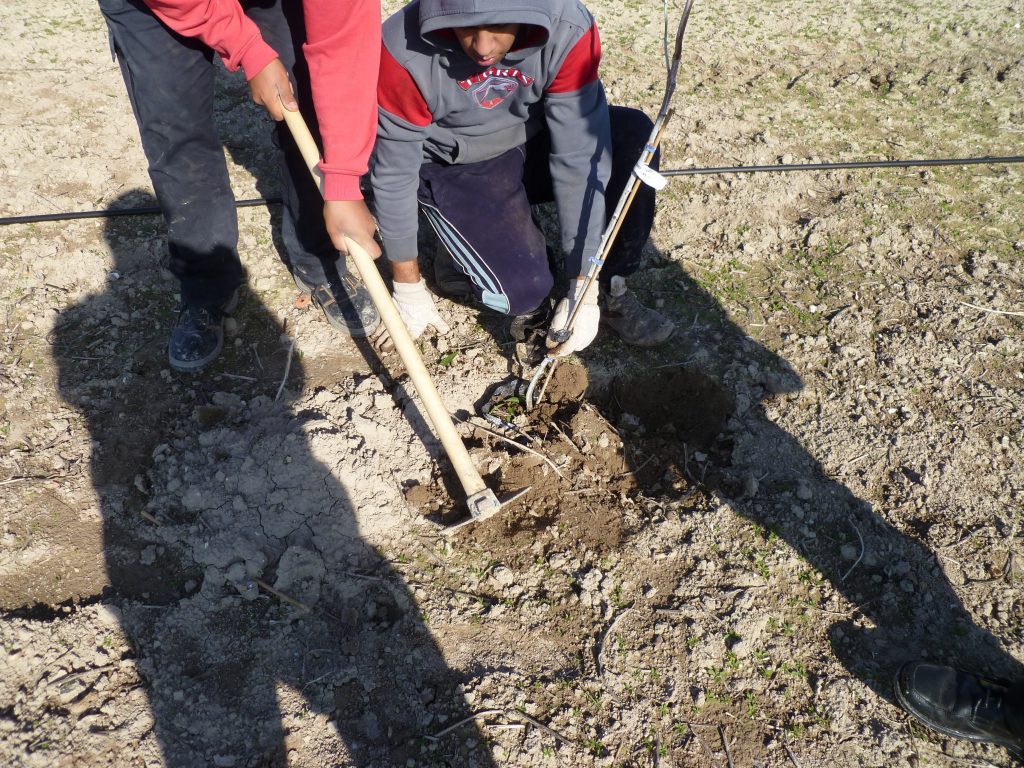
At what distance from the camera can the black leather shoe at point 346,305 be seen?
267cm

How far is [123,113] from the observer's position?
11.3 ft

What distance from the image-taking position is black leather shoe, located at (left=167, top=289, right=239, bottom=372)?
2.52 m

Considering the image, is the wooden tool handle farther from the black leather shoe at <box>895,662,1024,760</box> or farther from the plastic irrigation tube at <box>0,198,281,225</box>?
the black leather shoe at <box>895,662,1024,760</box>

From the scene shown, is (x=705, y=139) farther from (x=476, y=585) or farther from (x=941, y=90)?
(x=476, y=585)

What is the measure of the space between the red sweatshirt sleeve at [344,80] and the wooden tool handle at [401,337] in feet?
0.34

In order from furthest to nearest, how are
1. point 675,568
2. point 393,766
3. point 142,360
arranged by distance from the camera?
1. point 142,360
2. point 675,568
3. point 393,766

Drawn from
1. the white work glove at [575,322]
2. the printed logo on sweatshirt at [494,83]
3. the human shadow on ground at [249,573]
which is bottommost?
the human shadow on ground at [249,573]

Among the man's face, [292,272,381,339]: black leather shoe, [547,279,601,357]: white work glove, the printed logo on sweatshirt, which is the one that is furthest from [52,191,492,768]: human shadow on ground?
the man's face

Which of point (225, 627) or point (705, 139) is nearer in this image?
point (225, 627)

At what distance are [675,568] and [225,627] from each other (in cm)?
139

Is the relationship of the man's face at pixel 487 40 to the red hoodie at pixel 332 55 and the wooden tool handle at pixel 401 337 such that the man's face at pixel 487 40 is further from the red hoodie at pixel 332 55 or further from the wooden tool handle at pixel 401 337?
the wooden tool handle at pixel 401 337

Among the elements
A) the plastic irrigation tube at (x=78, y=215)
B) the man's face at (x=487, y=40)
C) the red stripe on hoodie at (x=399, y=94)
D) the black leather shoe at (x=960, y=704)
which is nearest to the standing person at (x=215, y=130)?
the red stripe on hoodie at (x=399, y=94)

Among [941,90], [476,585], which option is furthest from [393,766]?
[941,90]

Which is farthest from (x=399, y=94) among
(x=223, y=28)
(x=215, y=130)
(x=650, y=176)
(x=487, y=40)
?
(x=650, y=176)
